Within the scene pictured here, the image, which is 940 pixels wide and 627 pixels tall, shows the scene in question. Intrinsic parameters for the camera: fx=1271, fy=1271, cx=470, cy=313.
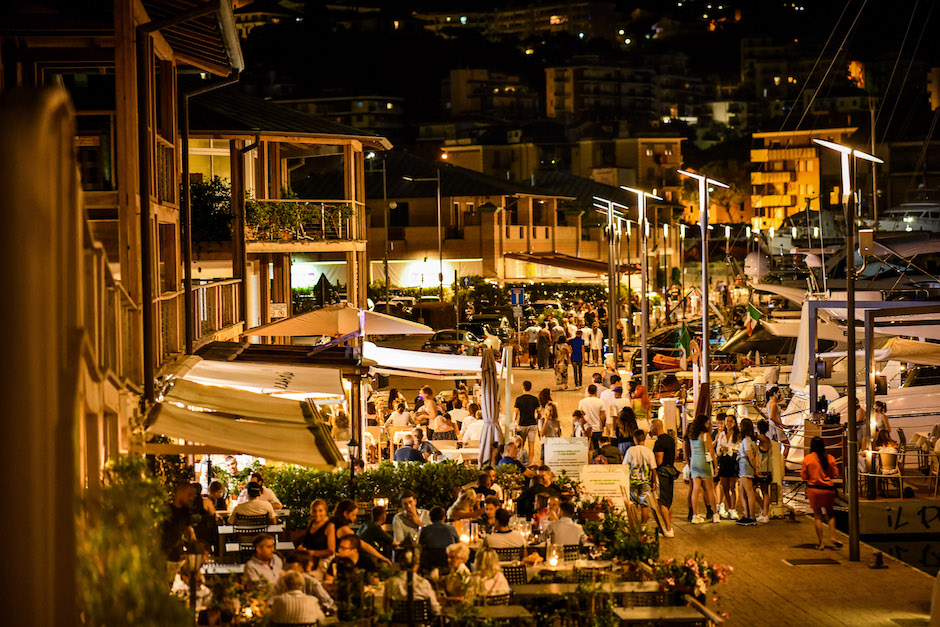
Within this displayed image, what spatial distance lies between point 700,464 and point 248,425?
28.4ft

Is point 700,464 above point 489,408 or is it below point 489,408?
below

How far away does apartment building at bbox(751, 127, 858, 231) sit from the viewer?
138500mm

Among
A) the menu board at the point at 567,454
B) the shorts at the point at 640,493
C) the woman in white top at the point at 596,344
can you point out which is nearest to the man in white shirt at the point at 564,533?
the shorts at the point at 640,493

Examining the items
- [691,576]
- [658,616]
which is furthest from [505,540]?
[658,616]

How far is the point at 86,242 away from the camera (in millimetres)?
6273

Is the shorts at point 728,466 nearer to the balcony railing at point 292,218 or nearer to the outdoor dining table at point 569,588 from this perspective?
the outdoor dining table at point 569,588

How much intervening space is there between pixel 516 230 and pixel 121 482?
61.7 meters

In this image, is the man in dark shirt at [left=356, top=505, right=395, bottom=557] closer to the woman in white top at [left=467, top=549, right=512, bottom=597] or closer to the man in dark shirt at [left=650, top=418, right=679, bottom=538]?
the woman in white top at [left=467, top=549, right=512, bottom=597]

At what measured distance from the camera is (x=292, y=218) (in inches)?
1179

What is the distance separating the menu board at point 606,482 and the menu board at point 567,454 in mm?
2925

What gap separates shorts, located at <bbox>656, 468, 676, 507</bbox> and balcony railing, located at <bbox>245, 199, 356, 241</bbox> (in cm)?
1440

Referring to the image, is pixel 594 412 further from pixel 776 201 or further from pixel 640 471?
pixel 776 201

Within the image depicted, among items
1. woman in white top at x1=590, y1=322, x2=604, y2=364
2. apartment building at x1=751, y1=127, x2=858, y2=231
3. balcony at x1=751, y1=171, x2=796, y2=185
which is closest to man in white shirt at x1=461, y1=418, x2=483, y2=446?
woman in white top at x1=590, y1=322, x2=604, y2=364

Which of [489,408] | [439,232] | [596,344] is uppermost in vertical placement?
[439,232]
